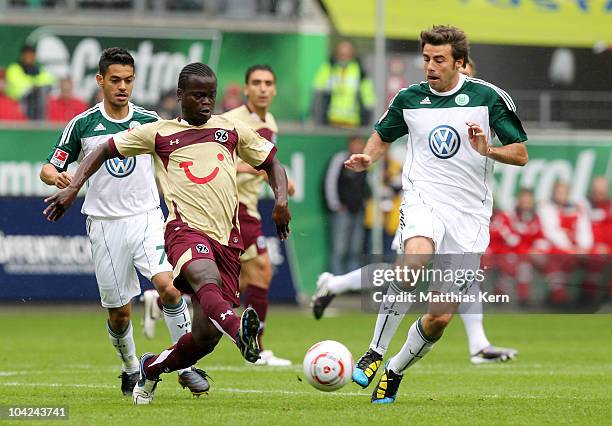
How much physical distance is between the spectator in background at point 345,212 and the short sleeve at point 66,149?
10.3 meters

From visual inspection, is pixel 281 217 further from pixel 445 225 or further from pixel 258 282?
pixel 258 282

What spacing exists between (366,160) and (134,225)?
1988mm

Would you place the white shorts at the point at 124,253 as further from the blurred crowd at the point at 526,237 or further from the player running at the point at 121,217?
the blurred crowd at the point at 526,237

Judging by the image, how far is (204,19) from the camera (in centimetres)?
2002

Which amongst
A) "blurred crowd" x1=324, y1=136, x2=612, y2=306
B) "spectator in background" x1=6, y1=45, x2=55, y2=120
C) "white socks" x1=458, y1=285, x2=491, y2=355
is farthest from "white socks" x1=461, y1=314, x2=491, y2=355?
"spectator in background" x1=6, y1=45, x2=55, y2=120

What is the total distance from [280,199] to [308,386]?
2551 mm

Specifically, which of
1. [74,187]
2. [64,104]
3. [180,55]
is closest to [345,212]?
[180,55]

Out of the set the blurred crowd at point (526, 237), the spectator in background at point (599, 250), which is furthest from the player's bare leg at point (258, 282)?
the spectator in background at point (599, 250)

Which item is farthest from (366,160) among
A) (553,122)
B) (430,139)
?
(553,122)

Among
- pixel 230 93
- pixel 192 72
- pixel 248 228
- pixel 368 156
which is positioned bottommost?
pixel 248 228

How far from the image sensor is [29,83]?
19.4 meters

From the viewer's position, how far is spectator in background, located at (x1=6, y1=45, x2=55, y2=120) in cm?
1933

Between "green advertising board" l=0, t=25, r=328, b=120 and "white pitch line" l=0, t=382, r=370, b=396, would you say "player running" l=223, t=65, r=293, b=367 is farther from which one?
"green advertising board" l=0, t=25, r=328, b=120

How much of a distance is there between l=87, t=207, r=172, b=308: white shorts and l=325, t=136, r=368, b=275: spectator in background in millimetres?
9958
